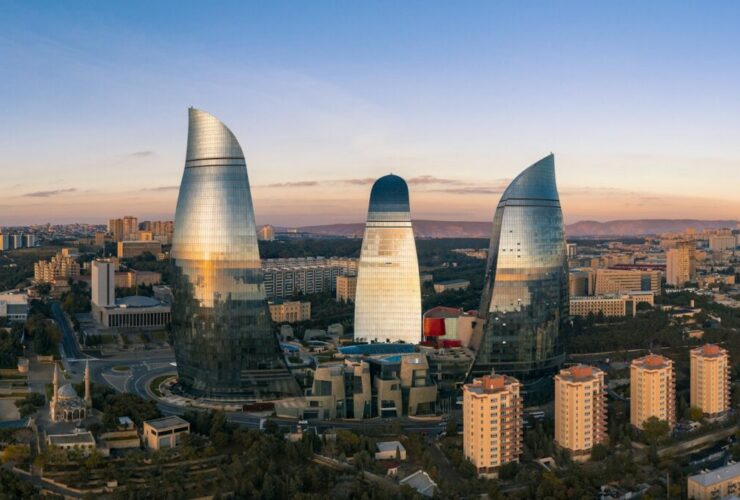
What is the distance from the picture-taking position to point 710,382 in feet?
108

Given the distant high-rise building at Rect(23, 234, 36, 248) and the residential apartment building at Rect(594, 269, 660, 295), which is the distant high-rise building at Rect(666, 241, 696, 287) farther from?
the distant high-rise building at Rect(23, 234, 36, 248)

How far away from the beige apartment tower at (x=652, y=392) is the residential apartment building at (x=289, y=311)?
30.3m

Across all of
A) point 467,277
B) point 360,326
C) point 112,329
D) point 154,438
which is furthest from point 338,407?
point 467,277

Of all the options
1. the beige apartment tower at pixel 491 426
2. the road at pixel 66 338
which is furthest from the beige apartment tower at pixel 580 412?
the road at pixel 66 338

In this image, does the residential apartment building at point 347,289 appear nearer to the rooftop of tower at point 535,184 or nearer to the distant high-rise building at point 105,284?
the distant high-rise building at point 105,284

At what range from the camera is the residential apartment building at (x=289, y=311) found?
5756cm

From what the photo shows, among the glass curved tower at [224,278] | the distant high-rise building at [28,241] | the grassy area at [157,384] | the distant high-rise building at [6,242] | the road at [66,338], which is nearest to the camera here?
the glass curved tower at [224,278]

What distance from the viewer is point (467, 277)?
270 ft

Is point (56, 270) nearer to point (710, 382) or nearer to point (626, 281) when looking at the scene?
point (626, 281)

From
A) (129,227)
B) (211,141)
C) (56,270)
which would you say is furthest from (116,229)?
(211,141)

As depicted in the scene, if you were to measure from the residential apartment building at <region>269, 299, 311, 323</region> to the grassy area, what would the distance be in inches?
664

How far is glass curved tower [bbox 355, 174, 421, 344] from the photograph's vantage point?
4206cm

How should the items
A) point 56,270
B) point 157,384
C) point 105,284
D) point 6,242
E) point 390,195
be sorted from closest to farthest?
point 157,384
point 390,195
point 105,284
point 56,270
point 6,242

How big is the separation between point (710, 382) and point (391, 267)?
15.9m
